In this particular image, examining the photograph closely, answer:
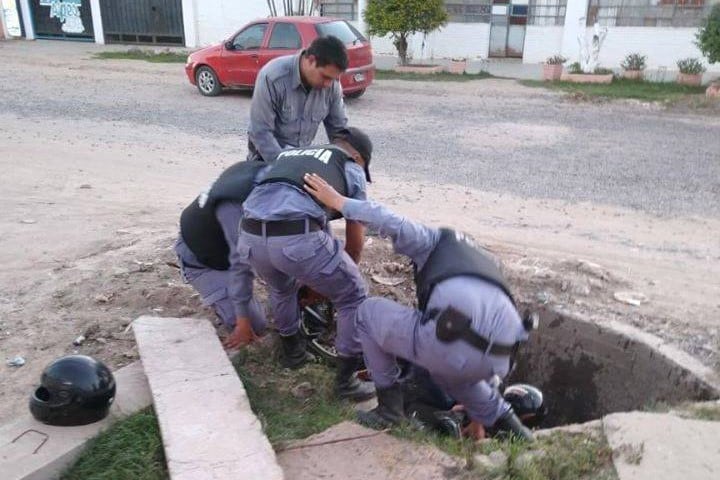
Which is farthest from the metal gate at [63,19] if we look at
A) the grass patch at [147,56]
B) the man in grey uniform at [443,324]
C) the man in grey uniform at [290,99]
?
the man in grey uniform at [443,324]

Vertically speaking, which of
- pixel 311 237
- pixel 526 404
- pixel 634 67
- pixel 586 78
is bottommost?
pixel 526 404

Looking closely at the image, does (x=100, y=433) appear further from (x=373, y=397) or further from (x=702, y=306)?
(x=702, y=306)

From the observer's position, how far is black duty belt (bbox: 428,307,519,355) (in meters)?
2.81

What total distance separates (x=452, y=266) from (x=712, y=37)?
13.6m

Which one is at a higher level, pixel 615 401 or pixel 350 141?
pixel 350 141

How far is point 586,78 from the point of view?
1506cm

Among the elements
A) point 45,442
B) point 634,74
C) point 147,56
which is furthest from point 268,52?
point 45,442

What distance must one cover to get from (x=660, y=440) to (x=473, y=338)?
1026 mm

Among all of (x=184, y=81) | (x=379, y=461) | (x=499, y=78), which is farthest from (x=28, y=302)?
(x=499, y=78)

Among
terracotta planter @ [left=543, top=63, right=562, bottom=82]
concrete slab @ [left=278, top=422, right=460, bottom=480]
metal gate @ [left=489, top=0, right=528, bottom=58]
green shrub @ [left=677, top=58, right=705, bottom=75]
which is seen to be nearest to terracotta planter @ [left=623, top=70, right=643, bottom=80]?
green shrub @ [left=677, top=58, right=705, bottom=75]

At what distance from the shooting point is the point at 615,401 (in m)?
4.24

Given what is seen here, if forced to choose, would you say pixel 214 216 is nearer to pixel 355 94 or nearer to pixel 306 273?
pixel 306 273

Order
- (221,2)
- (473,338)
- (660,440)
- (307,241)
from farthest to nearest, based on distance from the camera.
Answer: (221,2) → (307,241) → (660,440) → (473,338)

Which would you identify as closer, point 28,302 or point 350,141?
point 350,141
